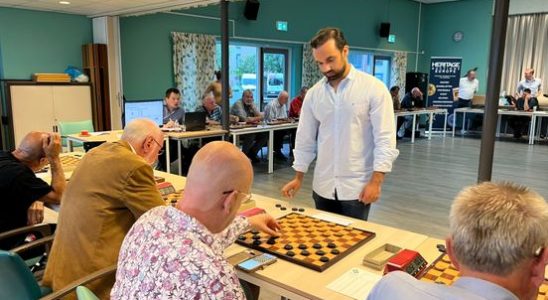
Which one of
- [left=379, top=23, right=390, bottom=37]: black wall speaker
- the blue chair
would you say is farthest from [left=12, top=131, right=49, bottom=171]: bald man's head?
[left=379, top=23, right=390, bottom=37]: black wall speaker

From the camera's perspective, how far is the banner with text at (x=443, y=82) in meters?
11.9

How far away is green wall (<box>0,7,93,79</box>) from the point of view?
6137 mm

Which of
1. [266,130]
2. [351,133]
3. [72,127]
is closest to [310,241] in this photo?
[351,133]

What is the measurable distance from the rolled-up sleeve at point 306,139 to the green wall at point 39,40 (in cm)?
542

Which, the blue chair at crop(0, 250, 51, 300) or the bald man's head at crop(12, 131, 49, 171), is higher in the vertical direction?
the bald man's head at crop(12, 131, 49, 171)

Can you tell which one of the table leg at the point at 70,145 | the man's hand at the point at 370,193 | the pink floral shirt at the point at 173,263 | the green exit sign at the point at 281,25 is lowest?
the table leg at the point at 70,145

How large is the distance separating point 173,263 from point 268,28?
8364 mm

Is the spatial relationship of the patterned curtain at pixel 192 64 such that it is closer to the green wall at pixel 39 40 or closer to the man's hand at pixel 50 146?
the green wall at pixel 39 40

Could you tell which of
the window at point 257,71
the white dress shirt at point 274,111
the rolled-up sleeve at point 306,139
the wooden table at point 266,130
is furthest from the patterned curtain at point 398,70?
the rolled-up sleeve at point 306,139

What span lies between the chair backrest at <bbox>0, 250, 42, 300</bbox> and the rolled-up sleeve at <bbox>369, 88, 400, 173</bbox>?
156cm

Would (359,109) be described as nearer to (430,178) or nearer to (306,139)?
(306,139)

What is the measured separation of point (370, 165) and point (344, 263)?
83 cm

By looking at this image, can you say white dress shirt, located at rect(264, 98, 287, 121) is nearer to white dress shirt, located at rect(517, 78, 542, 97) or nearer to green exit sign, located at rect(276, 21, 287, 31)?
green exit sign, located at rect(276, 21, 287, 31)

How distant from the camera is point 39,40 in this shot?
6426mm
